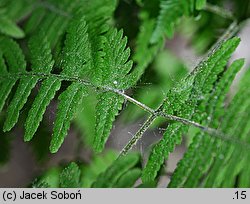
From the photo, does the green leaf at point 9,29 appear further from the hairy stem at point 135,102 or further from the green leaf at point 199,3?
the green leaf at point 199,3

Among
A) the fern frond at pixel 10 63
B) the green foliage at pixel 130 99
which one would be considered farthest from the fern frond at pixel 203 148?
the fern frond at pixel 10 63

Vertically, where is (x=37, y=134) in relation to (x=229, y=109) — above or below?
below

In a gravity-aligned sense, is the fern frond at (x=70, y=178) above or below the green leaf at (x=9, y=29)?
below

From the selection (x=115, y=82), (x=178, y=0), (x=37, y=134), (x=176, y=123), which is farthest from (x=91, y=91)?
(x=37, y=134)

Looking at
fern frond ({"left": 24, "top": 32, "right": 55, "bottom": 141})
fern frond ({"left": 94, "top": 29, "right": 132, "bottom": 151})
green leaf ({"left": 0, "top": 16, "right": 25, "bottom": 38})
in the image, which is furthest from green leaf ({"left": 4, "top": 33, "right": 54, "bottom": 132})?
green leaf ({"left": 0, "top": 16, "right": 25, "bottom": 38})

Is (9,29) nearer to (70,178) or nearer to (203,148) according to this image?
(70,178)

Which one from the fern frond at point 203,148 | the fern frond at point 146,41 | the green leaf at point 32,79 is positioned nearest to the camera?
the fern frond at point 203,148

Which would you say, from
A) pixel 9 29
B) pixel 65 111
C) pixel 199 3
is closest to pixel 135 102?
pixel 65 111
